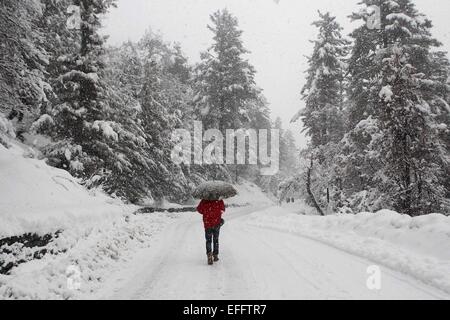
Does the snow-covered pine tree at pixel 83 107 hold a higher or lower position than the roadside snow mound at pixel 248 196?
higher

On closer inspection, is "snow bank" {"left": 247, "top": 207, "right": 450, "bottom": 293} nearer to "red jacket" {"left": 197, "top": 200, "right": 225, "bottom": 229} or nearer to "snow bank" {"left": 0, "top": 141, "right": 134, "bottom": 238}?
"red jacket" {"left": 197, "top": 200, "right": 225, "bottom": 229}

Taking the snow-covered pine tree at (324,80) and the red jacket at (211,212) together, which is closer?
the red jacket at (211,212)

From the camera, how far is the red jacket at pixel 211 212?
35.1 ft

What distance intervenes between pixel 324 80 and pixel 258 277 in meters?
24.0

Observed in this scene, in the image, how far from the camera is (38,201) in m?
11.2

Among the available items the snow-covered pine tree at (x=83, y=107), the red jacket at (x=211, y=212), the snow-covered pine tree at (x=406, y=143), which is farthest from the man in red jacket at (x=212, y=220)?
the snow-covered pine tree at (x=83, y=107)

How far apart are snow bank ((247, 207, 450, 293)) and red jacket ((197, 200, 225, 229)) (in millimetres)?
3989

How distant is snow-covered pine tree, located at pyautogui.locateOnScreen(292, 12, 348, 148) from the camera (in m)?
29.3

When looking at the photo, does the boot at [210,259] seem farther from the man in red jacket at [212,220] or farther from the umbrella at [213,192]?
the umbrella at [213,192]

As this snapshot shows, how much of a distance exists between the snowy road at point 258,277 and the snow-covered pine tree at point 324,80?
1807 cm

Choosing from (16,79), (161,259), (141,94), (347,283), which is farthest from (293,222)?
(141,94)

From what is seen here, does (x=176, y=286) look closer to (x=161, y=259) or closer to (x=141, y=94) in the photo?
(x=161, y=259)

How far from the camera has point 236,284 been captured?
7.92 m

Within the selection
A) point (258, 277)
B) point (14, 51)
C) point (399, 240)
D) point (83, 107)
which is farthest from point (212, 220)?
point (83, 107)
